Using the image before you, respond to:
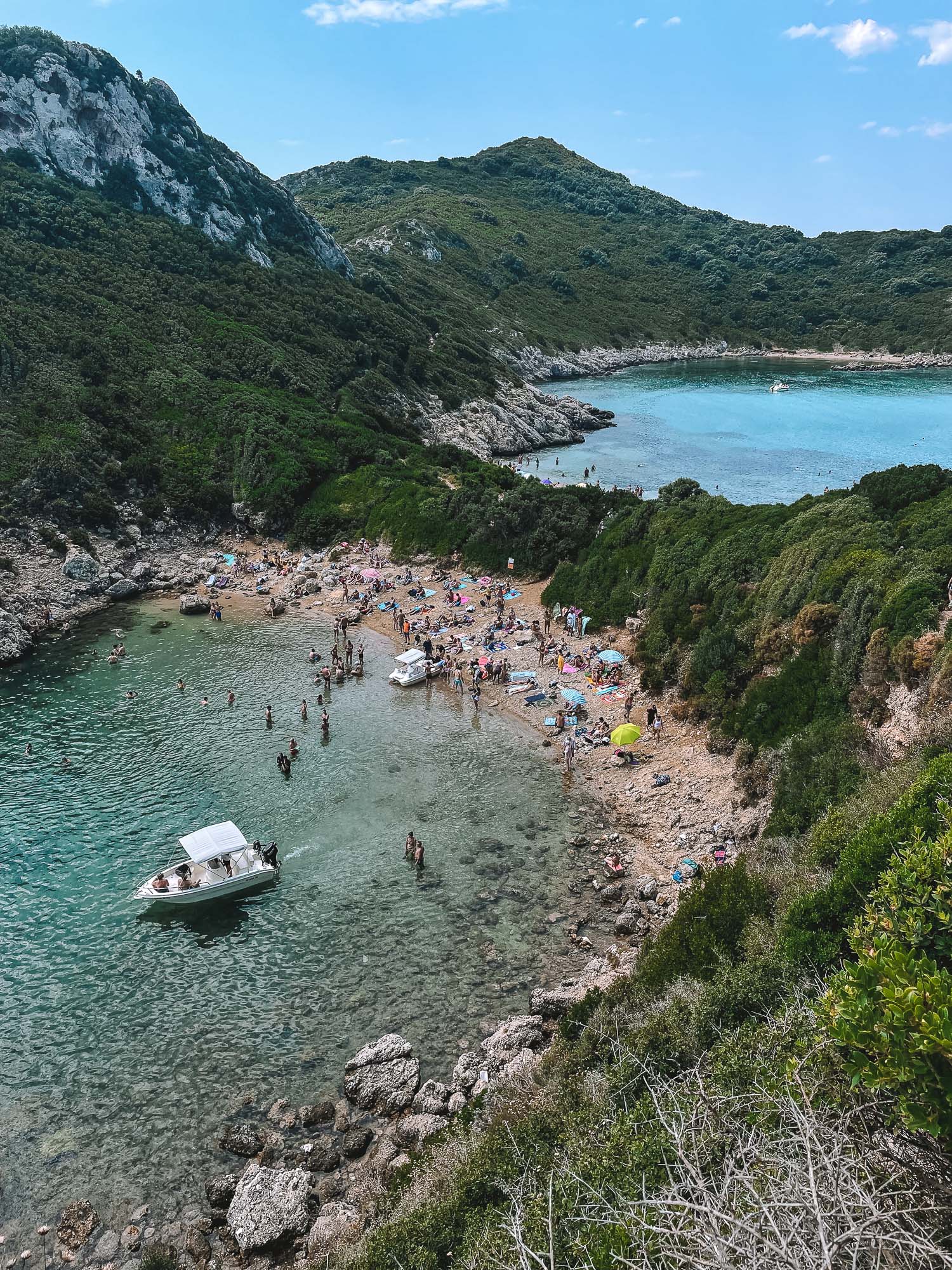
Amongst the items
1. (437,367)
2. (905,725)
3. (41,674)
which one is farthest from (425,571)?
(437,367)

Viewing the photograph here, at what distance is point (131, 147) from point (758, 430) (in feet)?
279

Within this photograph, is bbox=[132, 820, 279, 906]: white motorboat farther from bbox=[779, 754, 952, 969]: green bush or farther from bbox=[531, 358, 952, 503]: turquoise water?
bbox=[531, 358, 952, 503]: turquoise water

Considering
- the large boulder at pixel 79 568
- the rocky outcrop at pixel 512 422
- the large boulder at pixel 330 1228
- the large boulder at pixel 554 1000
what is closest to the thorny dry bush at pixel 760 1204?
the large boulder at pixel 330 1228

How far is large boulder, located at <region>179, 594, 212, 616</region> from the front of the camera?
43.1 metres

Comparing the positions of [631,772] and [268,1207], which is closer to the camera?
[268,1207]

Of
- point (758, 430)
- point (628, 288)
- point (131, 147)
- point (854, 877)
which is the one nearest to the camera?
point (854, 877)

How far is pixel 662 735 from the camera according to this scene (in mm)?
27672

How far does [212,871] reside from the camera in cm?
2133

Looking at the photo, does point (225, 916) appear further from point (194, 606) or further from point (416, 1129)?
point (194, 606)

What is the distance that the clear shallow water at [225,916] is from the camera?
15.3 meters

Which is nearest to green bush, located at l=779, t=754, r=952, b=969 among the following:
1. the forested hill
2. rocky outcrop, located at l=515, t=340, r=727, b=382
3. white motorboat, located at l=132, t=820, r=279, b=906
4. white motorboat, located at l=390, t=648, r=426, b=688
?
white motorboat, located at l=132, t=820, r=279, b=906

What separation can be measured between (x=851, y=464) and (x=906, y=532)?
62627mm

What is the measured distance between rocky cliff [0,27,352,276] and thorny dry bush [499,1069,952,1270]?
99.0 meters

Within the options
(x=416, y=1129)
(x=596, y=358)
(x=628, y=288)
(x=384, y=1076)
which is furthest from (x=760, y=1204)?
(x=628, y=288)
